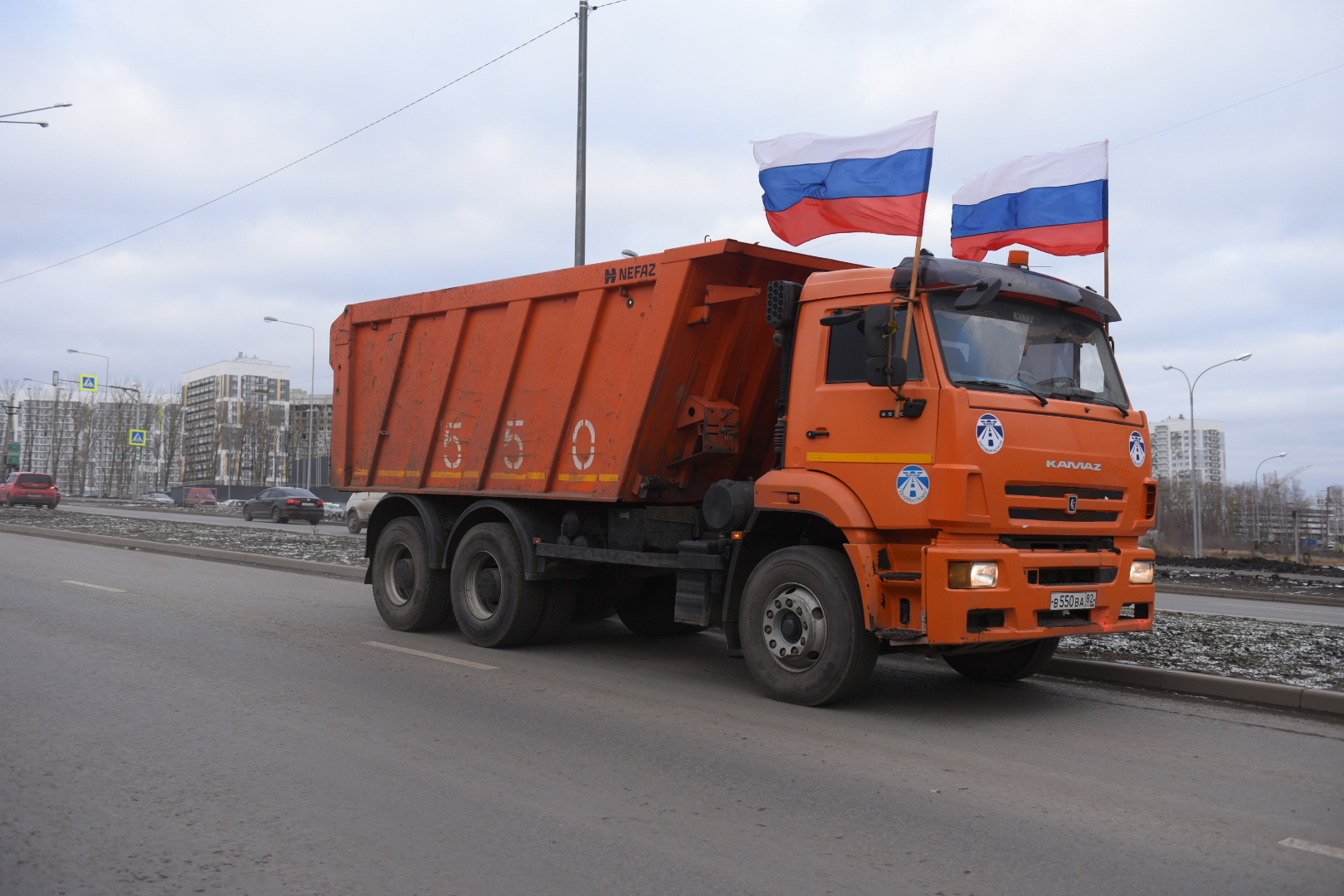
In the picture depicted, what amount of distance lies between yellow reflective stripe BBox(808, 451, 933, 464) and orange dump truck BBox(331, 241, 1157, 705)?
13 mm

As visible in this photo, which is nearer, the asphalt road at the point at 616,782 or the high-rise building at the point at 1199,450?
the asphalt road at the point at 616,782

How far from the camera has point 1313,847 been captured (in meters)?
4.23

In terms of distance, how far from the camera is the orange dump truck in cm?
646

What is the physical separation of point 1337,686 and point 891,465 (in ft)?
12.1

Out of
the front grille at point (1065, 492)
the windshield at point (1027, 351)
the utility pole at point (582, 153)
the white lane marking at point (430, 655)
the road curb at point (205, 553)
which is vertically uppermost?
the utility pole at point (582, 153)

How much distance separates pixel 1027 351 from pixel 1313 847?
353 cm

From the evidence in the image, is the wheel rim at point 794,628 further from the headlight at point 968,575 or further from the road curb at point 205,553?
the road curb at point 205,553

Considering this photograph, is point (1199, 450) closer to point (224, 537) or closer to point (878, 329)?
point (224, 537)

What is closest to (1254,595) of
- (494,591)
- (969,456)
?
(969,456)

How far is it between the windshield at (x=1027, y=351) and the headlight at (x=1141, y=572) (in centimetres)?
109

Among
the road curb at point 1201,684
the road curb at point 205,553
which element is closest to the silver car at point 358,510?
the road curb at point 205,553

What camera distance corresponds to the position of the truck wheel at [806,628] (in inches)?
262

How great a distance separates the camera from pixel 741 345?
27.1ft

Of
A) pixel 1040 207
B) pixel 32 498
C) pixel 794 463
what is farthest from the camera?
pixel 32 498
